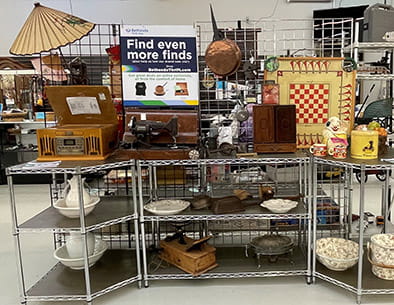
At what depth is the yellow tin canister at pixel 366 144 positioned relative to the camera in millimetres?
2531

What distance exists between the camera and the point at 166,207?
2805 millimetres

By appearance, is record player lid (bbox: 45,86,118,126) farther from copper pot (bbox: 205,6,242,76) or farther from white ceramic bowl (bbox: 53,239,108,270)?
white ceramic bowl (bbox: 53,239,108,270)

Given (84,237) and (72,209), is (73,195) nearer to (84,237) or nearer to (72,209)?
(72,209)

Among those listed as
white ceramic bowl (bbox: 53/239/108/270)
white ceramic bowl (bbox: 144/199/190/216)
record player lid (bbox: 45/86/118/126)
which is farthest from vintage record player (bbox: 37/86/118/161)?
white ceramic bowl (bbox: 53/239/108/270)

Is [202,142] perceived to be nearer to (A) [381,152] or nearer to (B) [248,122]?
(B) [248,122]

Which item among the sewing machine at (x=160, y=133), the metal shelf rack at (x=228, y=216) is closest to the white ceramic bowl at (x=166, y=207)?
the metal shelf rack at (x=228, y=216)

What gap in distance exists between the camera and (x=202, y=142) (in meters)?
2.89

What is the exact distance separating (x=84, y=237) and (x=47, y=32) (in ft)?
4.87

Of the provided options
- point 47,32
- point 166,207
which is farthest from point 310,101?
point 47,32

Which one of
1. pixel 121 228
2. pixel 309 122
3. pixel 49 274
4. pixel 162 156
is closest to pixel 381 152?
pixel 309 122

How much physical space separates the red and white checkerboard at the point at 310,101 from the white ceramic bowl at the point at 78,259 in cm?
182

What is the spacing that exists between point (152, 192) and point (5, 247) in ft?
5.25

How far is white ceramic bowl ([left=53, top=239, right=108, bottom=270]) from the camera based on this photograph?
2676 millimetres

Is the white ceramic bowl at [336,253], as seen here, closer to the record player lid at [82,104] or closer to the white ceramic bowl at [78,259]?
the white ceramic bowl at [78,259]
